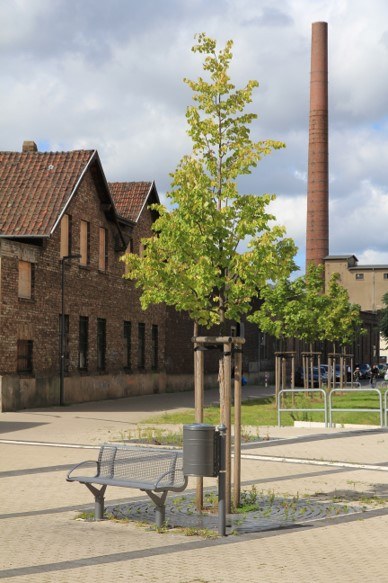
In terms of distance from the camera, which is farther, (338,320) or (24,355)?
(338,320)

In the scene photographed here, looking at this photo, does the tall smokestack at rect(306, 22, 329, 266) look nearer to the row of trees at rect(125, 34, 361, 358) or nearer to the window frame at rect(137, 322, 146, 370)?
the window frame at rect(137, 322, 146, 370)

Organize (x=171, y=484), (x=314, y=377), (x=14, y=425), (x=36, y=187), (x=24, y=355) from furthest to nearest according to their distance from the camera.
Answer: (x=314, y=377), (x=36, y=187), (x=24, y=355), (x=14, y=425), (x=171, y=484)

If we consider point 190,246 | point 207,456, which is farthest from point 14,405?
point 207,456

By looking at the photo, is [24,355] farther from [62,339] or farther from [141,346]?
[141,346]

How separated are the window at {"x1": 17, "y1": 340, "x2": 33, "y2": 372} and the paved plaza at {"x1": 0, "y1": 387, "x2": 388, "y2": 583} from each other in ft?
49.5

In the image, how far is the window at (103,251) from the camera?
43.2 metres

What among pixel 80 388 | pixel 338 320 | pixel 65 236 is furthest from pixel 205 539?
pixel 338 320

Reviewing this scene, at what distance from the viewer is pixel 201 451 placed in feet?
35.8

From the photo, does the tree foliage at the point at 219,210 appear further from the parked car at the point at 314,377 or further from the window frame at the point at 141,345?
the parked car at the point at 314,377

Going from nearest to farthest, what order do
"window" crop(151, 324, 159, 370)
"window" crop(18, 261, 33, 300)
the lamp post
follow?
"window" crop(18, 261, 33, 300) < the lamp post < "window" crop(151, 324, 159, 370)

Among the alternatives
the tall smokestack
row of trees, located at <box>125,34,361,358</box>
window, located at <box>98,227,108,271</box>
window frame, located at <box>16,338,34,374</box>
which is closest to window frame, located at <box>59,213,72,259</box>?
window, located at <box>98,227,108,271</box>

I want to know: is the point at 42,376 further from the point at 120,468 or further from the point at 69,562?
the point at 69,562

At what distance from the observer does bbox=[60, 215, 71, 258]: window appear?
128ft

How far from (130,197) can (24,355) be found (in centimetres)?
1547
